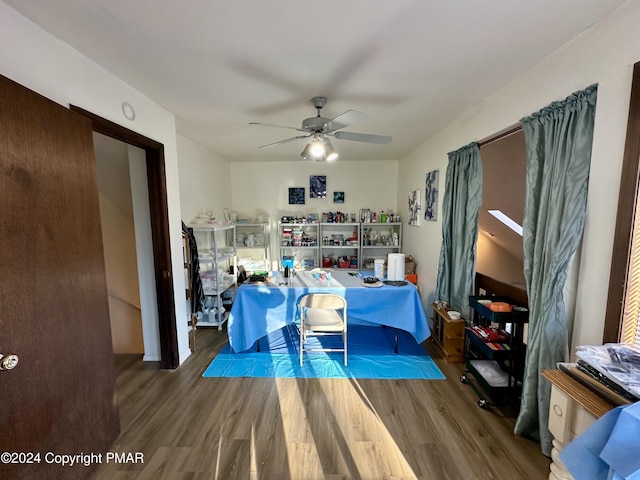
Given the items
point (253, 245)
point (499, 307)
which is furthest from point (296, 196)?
point (499, 307)

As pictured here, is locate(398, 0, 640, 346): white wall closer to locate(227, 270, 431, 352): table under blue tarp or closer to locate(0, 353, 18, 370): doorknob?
locate(227, 270, 431, 352): table under blue tarp

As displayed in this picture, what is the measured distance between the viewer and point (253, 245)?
4.45 m

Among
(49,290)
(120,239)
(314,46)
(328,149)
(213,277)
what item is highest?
(314,46)

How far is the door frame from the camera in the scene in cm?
237

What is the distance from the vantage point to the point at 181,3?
1.20 metres

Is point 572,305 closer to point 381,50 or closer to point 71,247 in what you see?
point 381,50

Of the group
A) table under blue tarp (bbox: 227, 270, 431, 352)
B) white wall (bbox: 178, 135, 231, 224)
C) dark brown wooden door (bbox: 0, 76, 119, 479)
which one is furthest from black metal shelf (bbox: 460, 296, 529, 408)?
white wall (bbox: 178, 135, 231, 224)

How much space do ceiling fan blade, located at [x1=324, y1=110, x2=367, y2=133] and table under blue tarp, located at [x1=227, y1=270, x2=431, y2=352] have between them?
150cm

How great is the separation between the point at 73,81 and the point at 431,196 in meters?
3.36

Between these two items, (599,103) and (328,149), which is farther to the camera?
(328,149)

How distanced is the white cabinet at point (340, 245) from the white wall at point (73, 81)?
2.68 m

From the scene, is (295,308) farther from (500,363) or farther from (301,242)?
(301,242)

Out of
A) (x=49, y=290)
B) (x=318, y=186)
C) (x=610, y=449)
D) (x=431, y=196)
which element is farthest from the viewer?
(x=318, y=186)

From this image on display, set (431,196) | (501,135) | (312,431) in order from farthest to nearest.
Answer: (431,196), (501,135), (312,431)
